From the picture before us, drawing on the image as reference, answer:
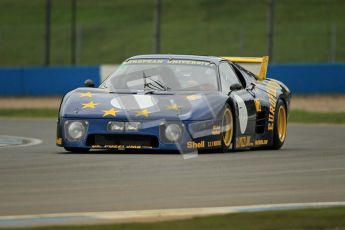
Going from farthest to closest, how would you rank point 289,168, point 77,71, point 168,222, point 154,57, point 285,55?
Answer: 1. point 285,55
2. point 77,71
3. point 154,57
4. point 289,168
5. point 168,222

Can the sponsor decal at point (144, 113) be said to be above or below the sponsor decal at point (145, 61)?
below

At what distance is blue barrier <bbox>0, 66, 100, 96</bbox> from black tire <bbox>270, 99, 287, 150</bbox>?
17122 mm

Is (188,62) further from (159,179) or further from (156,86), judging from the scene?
(159,179)

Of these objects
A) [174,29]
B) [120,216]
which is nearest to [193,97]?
[120,216]

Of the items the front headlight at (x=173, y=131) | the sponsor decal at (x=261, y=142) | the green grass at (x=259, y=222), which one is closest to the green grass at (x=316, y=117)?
the sponsor decal at (x=261, y=142)

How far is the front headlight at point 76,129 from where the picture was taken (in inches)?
537

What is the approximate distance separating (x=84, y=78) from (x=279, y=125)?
16.9m

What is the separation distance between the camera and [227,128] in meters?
14.1

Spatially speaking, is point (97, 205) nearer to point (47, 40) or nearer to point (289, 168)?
point (289, 168)

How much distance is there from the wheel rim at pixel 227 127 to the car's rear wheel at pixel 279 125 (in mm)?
1659

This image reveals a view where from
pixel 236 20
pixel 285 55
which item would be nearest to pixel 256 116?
pixel 285 55

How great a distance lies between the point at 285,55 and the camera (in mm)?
45938

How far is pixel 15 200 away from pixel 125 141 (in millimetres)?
4423

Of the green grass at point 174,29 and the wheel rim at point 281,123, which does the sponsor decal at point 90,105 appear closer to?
the wheel rim at point 281,123
